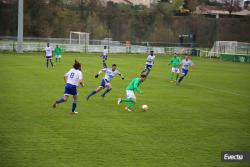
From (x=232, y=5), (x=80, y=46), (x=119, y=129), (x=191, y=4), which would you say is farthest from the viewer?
(x=232, y=5)

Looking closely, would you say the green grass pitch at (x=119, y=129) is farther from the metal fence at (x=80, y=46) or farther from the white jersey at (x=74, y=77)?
the metal fence at (x=80, y=46)

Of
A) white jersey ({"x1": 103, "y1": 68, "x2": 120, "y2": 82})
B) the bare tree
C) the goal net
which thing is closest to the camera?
white jersey ({"x1": 103, "y1": 68, "x2": 120, "y2": 82})

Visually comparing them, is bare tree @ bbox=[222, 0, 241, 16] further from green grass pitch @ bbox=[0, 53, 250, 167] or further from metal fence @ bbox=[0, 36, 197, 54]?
green grass pitch @ bbox=[0, 53, 250, 167]

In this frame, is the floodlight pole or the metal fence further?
the metal fence

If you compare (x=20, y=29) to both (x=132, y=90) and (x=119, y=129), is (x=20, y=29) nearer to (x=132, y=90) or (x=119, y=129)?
(x=132, y=90)

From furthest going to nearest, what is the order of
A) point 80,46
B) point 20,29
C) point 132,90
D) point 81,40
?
point 81,40, point 80,46, point 20,29, point 132,90

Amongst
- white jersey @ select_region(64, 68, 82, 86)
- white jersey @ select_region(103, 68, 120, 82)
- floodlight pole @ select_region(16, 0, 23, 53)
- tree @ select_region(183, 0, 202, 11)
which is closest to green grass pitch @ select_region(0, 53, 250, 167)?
white jersey @ select_region(103, 68, 120, 82)

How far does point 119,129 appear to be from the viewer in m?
15.4

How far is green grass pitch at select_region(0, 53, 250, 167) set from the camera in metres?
11.8

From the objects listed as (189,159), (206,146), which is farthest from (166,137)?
(189,159)

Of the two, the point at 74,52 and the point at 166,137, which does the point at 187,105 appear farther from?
the point at 74,52

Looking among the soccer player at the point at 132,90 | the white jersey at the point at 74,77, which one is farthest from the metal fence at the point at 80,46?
the white jersey at the point at 74,77

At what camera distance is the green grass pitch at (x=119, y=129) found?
11.8 metres

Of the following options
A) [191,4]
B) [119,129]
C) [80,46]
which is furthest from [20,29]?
[191,4]
